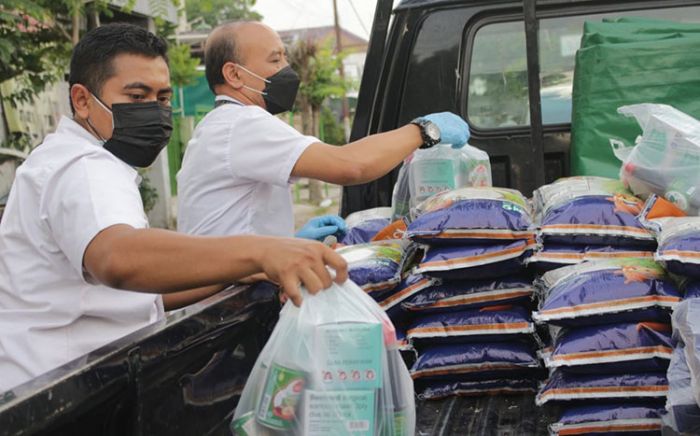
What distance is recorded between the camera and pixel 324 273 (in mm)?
1579

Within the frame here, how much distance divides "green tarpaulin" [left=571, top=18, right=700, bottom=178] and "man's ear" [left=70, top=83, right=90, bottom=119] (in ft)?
6.27

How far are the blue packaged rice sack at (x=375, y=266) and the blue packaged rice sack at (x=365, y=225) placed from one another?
42 centimetres

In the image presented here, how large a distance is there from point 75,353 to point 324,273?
685 mm

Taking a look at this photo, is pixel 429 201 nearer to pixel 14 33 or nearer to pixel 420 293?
pixel 420 293

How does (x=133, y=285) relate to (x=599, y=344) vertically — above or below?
above

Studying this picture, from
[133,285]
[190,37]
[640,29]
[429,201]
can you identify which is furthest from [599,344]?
[190,37]

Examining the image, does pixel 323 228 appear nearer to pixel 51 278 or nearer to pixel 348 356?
pixel 51 278

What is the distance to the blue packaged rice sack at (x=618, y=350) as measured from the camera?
228cm

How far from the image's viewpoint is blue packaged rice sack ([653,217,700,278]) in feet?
7.21

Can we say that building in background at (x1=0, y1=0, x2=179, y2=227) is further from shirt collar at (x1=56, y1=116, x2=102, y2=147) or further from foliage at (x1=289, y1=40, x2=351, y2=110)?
foliage at (x1=289, y1=40, x2=351, y2=110)

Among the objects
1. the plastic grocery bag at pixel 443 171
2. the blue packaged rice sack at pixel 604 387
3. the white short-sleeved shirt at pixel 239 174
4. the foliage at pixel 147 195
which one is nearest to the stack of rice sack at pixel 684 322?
the blue packaged rice sack at pixel 604 387

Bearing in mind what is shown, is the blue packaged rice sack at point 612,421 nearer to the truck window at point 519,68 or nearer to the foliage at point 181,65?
the truck window at point 519,68

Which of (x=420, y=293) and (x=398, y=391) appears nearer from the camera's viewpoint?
(x=398, y=391)

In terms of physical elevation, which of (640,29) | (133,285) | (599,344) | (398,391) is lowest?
(599,344)
